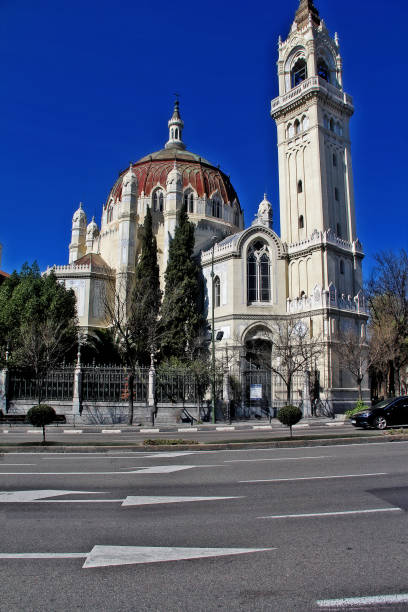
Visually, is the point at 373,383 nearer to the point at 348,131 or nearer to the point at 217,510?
the point at 348,131

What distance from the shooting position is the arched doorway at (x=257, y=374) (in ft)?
102

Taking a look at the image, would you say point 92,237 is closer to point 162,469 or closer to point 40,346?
point 40,346

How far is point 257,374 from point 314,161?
20243mm

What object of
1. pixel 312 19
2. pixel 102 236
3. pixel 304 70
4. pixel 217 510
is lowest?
pixel 217 510

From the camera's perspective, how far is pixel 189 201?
52500mm

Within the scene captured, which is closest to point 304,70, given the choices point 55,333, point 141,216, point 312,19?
point 312,19

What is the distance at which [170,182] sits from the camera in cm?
4991

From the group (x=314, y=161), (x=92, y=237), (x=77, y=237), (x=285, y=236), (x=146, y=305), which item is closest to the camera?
(x=146, y=305)

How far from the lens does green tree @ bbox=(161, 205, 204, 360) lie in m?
37.5

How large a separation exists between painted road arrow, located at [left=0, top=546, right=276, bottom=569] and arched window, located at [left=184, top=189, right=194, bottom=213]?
4913 cm

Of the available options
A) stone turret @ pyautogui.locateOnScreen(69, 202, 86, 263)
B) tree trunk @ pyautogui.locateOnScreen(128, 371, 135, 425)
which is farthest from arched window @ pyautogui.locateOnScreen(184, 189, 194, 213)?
tree trunk @ pyautogui.locateOnScreen(128, 371, 135, 425)

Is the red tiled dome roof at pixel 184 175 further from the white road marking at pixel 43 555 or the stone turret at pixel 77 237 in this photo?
the white road marking at pixel 43 555

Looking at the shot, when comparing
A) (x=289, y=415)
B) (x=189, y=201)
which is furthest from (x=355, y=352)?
(x=189, y=201)

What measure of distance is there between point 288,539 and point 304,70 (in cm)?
5061
